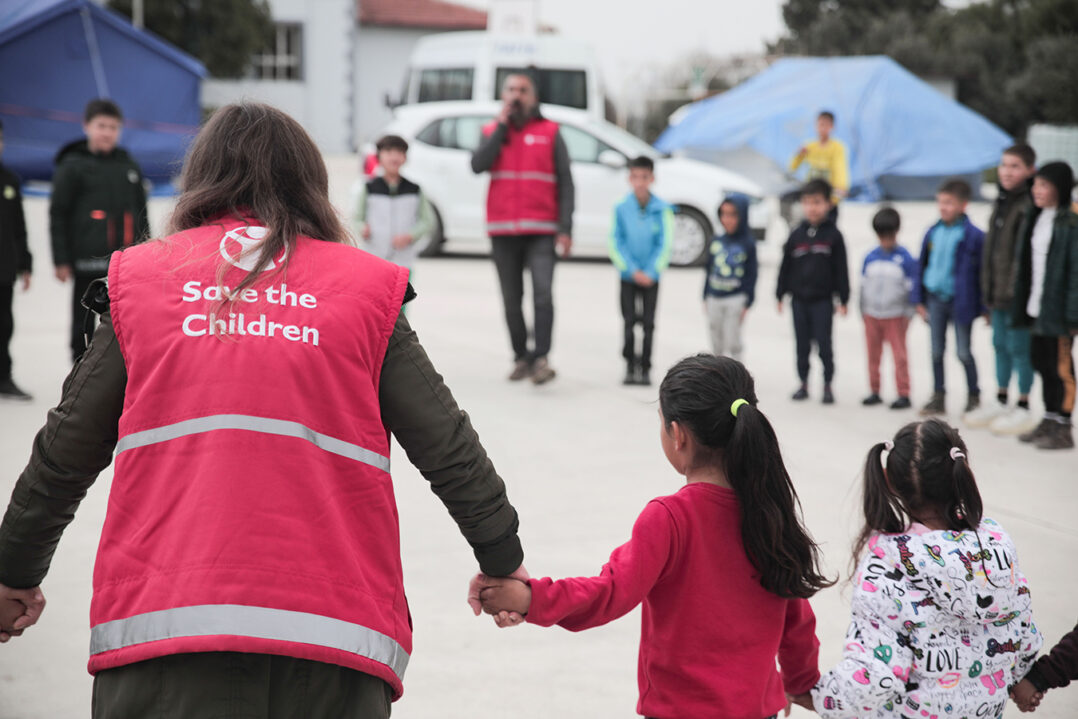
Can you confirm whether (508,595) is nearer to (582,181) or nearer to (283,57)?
(582,181)

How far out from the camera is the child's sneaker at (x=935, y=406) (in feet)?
24.4

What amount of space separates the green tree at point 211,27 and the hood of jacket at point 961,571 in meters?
34.6

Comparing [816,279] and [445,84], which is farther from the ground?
[445,84]

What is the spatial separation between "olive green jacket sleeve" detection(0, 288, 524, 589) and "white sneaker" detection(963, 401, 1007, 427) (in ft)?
18.8

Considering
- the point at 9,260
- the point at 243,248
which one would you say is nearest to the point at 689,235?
the point at 9,260

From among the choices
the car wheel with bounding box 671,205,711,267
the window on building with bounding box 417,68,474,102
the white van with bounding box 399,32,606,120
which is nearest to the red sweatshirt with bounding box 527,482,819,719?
the car wheel with bounding box 671,205,711,267

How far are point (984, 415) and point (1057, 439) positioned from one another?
64 centimetres

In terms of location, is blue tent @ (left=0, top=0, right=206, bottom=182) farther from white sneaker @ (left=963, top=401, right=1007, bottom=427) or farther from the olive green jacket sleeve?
the olive green jacket sleeve

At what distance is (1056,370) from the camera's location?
6695mm

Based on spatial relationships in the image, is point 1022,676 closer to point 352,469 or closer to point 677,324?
point 352,469

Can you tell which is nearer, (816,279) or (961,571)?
(961,571)

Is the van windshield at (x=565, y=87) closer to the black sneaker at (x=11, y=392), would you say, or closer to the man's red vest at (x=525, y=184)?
the man's red vest at (x=525, y=184)

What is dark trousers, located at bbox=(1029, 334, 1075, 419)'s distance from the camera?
6629 mm

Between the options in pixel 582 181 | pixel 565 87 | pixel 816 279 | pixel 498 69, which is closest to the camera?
pixel 816 279
